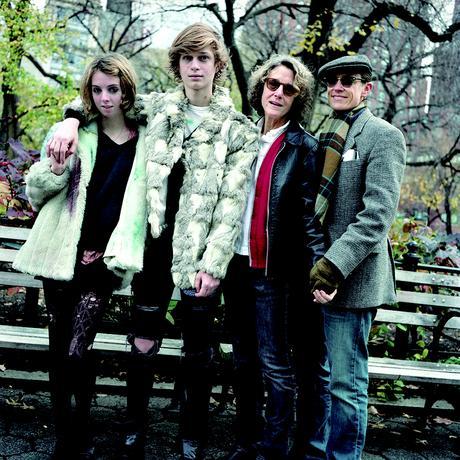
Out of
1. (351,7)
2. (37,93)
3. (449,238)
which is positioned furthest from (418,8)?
(37,93)

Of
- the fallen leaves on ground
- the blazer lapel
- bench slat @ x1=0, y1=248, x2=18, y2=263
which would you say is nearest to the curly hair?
→ the blazer lapel

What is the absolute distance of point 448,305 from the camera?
427cm

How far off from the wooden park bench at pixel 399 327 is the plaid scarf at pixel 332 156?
152cm

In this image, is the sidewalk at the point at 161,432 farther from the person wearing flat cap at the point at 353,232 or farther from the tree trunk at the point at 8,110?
the tree trunk at the point at 8,110

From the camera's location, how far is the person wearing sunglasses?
2898 mm

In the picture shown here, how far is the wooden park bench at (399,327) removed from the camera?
370 centimetres

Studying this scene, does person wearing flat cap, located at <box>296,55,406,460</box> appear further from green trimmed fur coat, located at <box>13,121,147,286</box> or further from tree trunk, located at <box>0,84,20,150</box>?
tree trunk, located at <box>0,84,20,150</box>

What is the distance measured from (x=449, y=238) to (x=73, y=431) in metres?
4.54

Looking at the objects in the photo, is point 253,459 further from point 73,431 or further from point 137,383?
point 73,431

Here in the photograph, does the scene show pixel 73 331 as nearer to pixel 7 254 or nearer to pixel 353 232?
pixel 7 254

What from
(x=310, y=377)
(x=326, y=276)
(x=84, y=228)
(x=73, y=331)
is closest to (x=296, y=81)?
(x=326, y=276)

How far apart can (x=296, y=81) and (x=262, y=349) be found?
1461mm

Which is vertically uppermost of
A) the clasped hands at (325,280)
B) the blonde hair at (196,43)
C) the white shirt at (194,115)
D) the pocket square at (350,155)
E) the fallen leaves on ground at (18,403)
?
the blonde hair at (196,43)

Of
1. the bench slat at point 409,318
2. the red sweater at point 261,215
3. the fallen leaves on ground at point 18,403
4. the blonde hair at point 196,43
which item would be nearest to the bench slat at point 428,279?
the bench slat at point 409,318
